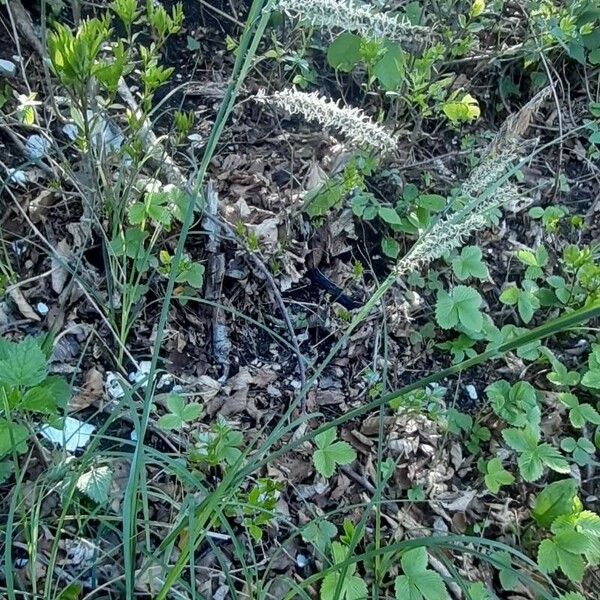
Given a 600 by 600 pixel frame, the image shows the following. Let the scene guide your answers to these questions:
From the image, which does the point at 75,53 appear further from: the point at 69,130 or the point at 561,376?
the point at 561,376

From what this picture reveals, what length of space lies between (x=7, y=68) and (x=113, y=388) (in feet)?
3.23

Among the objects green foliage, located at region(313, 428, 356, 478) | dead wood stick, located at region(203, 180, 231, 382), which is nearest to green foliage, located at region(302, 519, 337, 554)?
green foliage, located at region(313, 428, 356, 478)

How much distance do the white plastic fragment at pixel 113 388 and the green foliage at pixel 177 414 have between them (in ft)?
0.56

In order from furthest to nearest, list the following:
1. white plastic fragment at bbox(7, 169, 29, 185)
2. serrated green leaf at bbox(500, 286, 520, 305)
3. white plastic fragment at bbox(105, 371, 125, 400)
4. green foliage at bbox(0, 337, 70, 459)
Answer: serrated green leaf at bbox(500, 286, 520, 305) → white plastic fragment at bbox(7, 169, 29, 185) → white plastic fragment at bbox(105, 371, 125, 400) → green foliage at bbox(0, 337, 70, 459)

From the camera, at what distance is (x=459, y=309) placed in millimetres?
1774

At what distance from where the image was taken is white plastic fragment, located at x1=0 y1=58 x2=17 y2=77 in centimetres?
181

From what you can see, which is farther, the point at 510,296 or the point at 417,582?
the point at 510,296

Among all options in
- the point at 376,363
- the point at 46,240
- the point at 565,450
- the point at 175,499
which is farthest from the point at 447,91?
the point at 175,499

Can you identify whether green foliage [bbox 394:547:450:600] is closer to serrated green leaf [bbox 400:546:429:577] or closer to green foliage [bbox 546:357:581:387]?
serrated green leaf [bbox 400:546:429:577]

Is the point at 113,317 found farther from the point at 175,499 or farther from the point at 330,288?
the point at 330,288

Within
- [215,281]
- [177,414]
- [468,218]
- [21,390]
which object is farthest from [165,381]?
[468,218]

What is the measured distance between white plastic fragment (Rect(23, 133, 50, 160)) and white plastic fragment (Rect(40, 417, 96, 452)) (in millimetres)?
733

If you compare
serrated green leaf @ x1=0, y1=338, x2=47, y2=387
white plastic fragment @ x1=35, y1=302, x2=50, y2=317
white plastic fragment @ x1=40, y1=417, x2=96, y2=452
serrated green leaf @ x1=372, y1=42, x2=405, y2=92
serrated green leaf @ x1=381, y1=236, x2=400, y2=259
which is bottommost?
white plastic fragment @ x1=40, y1=417, x2=96, y2=452

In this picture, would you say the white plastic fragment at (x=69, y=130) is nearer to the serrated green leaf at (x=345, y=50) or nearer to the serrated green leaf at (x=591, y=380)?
the serrated green leaf at (x=345, y=50)
